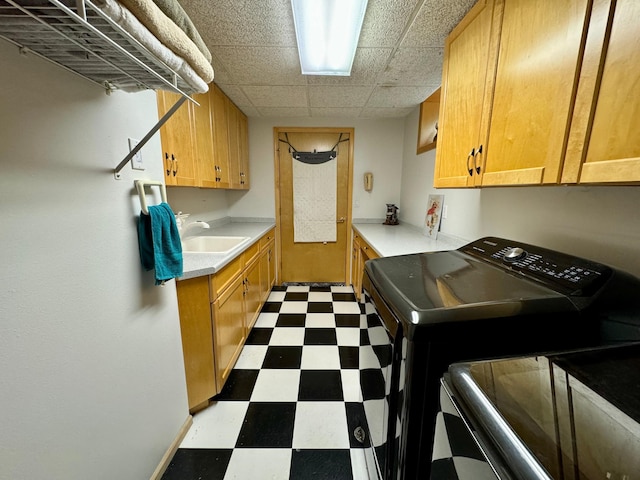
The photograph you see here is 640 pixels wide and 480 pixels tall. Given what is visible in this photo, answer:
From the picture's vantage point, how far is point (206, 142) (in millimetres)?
2086

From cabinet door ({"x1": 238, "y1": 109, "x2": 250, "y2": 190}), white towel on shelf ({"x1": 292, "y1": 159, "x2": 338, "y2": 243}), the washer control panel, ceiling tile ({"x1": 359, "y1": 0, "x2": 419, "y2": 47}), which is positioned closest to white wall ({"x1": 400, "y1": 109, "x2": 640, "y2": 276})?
the washer control panel

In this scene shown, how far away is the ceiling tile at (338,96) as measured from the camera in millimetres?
2332

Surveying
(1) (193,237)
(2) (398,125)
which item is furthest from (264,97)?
(2) (398,125)

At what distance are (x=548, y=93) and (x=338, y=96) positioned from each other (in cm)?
201

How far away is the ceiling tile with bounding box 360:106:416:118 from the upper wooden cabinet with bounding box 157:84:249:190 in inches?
57.0

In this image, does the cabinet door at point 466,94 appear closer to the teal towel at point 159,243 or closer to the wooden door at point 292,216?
the teal towel at point 159,243

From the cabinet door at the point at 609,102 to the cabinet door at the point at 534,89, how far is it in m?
0.03

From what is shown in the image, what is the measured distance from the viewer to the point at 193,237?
2.27m

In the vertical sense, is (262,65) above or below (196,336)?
above

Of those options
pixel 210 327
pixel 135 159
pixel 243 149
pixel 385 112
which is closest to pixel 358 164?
pixel 385 112

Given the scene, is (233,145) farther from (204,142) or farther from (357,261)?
(357,261)

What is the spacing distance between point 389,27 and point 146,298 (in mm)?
1815

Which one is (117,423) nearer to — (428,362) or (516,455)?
(428,362)

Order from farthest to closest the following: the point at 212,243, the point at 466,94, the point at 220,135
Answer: the point at 220,135, the point at 212,243, the point at 466,94
